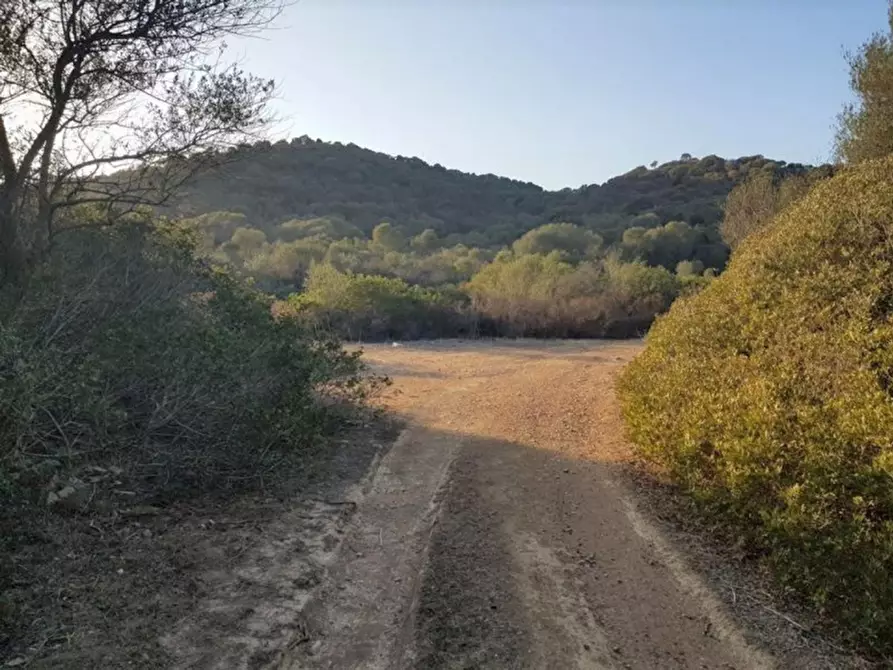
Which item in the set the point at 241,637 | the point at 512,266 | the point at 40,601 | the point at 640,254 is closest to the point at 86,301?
the point at 40,601

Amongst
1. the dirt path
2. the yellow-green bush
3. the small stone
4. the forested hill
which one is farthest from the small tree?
the forested hill

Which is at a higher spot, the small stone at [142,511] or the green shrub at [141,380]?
the green shrub at [141,380]

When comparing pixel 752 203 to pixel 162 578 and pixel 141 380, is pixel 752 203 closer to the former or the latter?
pixel 141 380

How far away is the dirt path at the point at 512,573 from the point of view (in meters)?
3.68

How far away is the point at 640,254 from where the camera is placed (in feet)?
124

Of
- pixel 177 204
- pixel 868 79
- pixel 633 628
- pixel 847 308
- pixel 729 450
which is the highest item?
pixel 868 79

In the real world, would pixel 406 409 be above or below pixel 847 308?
below

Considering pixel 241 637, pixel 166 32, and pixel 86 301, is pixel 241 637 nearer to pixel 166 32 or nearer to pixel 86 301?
pixel 86 301

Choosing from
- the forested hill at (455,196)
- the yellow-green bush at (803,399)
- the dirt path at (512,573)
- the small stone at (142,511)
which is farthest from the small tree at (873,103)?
the forested hill at (455,196)

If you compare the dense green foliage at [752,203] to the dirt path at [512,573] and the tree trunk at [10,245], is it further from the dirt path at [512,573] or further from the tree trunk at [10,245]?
the tree trunk at [10,245]

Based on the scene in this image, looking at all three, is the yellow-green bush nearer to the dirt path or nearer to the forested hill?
→ the dirt path

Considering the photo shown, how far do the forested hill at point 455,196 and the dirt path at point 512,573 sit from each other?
37800 mm

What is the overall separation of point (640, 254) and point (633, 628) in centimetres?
3596

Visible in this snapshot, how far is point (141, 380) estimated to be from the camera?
5465mm
